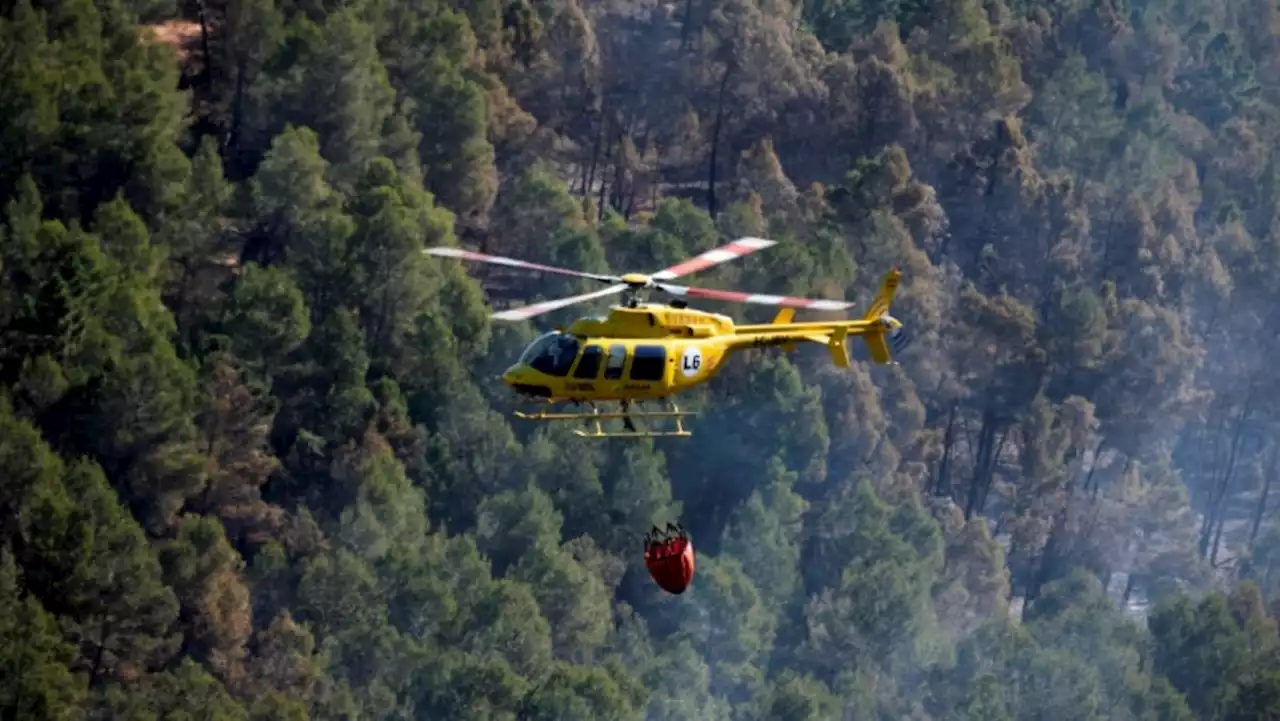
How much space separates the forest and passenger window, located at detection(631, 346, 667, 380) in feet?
90.5

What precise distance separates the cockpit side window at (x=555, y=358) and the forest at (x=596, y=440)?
27.1 metres

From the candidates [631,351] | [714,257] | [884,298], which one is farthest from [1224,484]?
[714,257]

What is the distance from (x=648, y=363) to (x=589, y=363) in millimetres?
1179

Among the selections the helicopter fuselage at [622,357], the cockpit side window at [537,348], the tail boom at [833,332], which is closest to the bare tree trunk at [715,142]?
the tail boom at [833,332]

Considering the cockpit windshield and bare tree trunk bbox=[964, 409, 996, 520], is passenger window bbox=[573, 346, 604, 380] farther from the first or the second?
bare tree trunk bbox=[964, 409, 996, 520]

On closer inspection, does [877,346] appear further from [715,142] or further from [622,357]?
[715,142]

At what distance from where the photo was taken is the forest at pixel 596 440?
75812 mm

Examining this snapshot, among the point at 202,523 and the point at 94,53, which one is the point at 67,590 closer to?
the point at 202,523

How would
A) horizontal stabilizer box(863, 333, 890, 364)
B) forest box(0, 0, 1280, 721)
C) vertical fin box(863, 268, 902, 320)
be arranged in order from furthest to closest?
forest box(0, 0, 1280, 721)
horizontal stabilizer box(863, 333, 890, 364)
vertical fin box(863, 268, 902, 320)

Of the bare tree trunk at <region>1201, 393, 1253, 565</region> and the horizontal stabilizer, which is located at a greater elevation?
the horizontal stabilizer

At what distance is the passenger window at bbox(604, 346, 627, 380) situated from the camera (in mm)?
46875

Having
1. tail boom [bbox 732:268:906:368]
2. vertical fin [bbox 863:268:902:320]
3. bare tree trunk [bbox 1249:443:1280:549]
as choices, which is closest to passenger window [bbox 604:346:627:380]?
tail boom [bbox 732:268:906:368]

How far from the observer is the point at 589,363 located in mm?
46688

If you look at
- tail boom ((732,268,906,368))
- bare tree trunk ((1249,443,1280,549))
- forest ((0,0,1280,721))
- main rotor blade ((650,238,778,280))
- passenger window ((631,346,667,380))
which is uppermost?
main rotor blade ((650,238,778,280))
